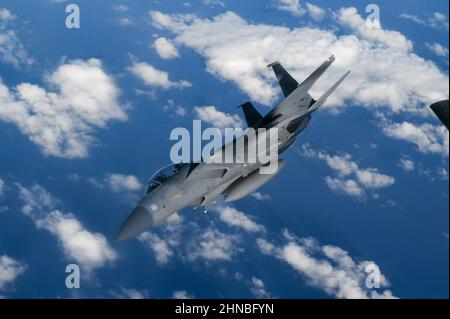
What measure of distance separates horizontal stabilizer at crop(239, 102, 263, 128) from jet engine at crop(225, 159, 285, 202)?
474 cm

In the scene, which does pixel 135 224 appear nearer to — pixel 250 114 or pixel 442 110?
pixel 250 114

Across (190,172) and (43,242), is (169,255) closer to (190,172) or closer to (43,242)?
(43,242)

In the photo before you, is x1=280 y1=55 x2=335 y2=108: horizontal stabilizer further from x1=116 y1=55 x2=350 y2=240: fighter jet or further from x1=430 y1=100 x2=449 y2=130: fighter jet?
x1=430 y1=100 x2=449 y2=130: fighter jet

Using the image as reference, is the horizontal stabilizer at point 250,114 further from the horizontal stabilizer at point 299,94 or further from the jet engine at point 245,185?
the jet engine at point 245,185

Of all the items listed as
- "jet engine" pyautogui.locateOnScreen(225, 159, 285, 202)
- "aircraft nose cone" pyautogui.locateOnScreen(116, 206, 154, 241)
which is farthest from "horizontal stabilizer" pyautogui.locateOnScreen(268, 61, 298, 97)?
"aircraft nose cone" pyautogui.locateOnScreen(116, 206, 154, 241)

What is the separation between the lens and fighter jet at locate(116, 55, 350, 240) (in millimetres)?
19781

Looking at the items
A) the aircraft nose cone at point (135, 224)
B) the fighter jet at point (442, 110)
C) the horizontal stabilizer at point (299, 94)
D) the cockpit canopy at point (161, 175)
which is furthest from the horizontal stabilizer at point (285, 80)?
the aircraft nose cone at point (135, 224)

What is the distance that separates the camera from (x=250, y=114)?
27.0m

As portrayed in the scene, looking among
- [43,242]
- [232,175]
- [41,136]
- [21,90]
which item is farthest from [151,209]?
[21,90]

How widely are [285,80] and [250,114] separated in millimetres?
4597

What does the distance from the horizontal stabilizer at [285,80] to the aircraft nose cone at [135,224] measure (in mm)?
14587

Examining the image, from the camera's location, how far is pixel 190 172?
2103 centimetres

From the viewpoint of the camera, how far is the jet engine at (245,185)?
2248 centimetres

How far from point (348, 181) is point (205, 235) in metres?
30.1
